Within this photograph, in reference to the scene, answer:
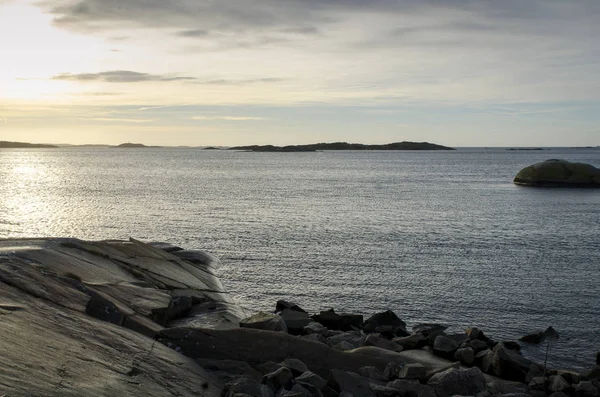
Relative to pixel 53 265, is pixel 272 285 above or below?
below

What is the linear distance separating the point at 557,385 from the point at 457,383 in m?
2.70

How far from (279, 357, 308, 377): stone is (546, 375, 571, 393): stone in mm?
5453

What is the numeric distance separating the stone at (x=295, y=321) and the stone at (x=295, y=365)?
14.2ft

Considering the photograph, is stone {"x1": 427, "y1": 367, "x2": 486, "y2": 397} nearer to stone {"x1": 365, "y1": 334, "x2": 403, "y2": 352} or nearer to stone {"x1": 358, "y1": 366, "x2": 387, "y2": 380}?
stone {"x1": 358, "y1": 366, "x2": 387, "y2": 380}

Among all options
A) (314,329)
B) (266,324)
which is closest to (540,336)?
(314,329)

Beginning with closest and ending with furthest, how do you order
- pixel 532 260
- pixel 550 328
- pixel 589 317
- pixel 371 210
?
pixel 550 328
pixel 589 317
pixel 532 260
pixel 371 210

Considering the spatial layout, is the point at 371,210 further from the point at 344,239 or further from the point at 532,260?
the point at 532,260

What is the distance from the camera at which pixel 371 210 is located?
54.9 m

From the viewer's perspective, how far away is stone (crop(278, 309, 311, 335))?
17.0 m

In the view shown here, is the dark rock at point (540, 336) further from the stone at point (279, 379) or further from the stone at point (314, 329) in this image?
the stone at point (279, 379)

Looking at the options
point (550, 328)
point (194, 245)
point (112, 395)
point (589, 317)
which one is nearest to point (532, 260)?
point (589, 317)

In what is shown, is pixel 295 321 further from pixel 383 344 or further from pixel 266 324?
pixel 383 344

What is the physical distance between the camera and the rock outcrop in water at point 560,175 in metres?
85.4

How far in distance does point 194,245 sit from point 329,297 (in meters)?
13.6
